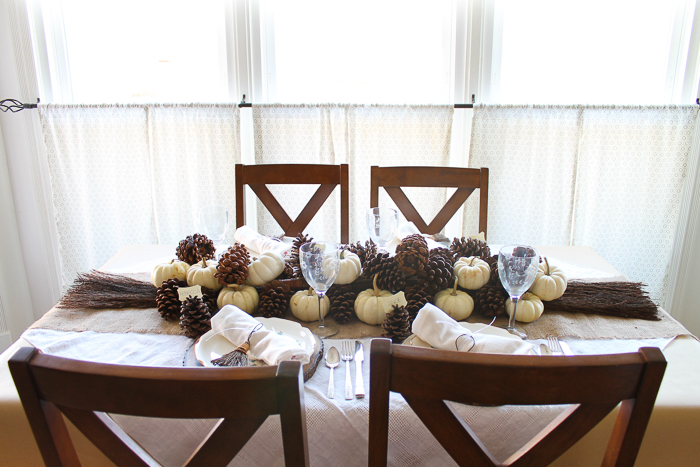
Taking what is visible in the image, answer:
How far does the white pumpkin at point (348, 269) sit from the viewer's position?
99 cm

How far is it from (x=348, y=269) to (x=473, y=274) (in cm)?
28

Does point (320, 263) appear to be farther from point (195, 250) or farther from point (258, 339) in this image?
point (195, 250)

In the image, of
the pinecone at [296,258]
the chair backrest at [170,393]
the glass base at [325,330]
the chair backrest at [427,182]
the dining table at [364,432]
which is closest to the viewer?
the chair backrest at [170,393]

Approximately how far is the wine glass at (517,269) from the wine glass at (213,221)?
2.52 ft

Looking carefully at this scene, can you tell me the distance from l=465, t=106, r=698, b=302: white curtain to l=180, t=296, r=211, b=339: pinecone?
165cm

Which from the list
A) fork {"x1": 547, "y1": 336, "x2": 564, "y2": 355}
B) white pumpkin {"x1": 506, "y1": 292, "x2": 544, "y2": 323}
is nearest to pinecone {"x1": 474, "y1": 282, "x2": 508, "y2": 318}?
A: white pumpkin {"x1": 506, "y1": 292, "x2": 544, "y2": 323}

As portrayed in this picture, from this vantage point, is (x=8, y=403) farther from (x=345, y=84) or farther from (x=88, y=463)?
(x=345, y=84)

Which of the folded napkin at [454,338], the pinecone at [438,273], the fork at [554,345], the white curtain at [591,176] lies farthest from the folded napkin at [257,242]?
the white curtain at [591,176]

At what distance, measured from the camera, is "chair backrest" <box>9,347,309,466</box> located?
1.43ft

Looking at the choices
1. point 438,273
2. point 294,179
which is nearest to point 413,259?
point 438,273

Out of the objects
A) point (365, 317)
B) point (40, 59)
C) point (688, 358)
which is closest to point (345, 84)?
point (40, 59)

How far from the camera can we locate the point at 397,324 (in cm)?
84

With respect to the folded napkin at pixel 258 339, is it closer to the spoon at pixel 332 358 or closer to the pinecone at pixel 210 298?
the spoon at pixel 332 358

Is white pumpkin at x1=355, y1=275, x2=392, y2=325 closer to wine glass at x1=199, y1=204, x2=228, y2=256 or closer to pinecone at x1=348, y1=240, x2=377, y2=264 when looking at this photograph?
pinecone at x1=348, y1=240, x2=377, y2=264
